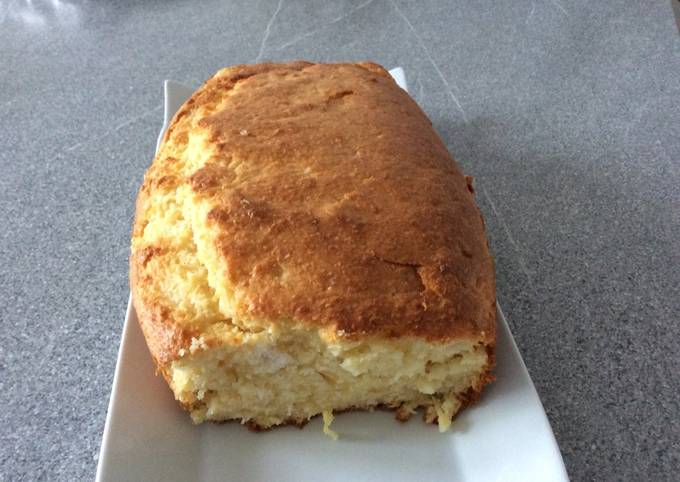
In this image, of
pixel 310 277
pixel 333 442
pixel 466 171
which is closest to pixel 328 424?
pixel 333 442

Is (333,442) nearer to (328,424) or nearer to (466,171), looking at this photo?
(328,424)

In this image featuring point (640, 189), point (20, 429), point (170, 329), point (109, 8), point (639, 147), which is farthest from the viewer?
point (109, 8)

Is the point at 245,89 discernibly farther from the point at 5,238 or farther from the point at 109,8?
the point at 109,8

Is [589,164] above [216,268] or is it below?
below

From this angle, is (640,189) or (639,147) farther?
(639,147)

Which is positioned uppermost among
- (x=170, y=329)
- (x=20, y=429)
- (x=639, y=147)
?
(x=170, y=329)

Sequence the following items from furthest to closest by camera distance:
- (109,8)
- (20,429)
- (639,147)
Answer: (109,8)
(639,147)
(20,429)

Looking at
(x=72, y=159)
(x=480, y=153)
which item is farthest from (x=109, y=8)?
(x=480, y=153)
